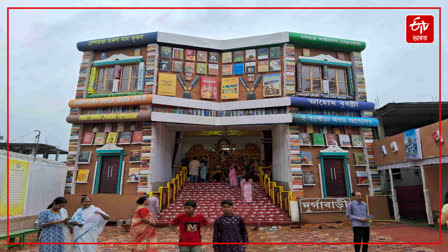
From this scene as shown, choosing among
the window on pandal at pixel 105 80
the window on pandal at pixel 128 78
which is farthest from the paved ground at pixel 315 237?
the window on pandal at pixel 105 80

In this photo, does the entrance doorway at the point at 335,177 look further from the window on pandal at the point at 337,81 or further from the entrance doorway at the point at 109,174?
the entrance doorway at the point at 109,174

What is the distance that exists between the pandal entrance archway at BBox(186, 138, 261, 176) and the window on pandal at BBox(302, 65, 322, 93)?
Answer: 5.22m

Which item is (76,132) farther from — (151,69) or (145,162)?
A: (151,69)

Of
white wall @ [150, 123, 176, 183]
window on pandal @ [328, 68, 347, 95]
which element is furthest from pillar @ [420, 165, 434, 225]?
white wall @ [150, 123, 176, 183]

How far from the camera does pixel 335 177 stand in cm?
1231

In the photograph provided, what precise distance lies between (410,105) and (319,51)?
4.77 metres

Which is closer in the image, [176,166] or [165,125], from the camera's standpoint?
[165,125]

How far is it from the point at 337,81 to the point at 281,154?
14.8 ft

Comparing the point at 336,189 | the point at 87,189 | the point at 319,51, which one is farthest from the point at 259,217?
the point at 319,51

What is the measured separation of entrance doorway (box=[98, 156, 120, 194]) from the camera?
1217 cm

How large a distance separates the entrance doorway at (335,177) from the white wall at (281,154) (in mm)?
1760

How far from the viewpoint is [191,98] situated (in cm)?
1305

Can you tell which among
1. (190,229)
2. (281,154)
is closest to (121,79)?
(281,154)

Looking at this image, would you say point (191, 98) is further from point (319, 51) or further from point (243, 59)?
point (319, 51)
